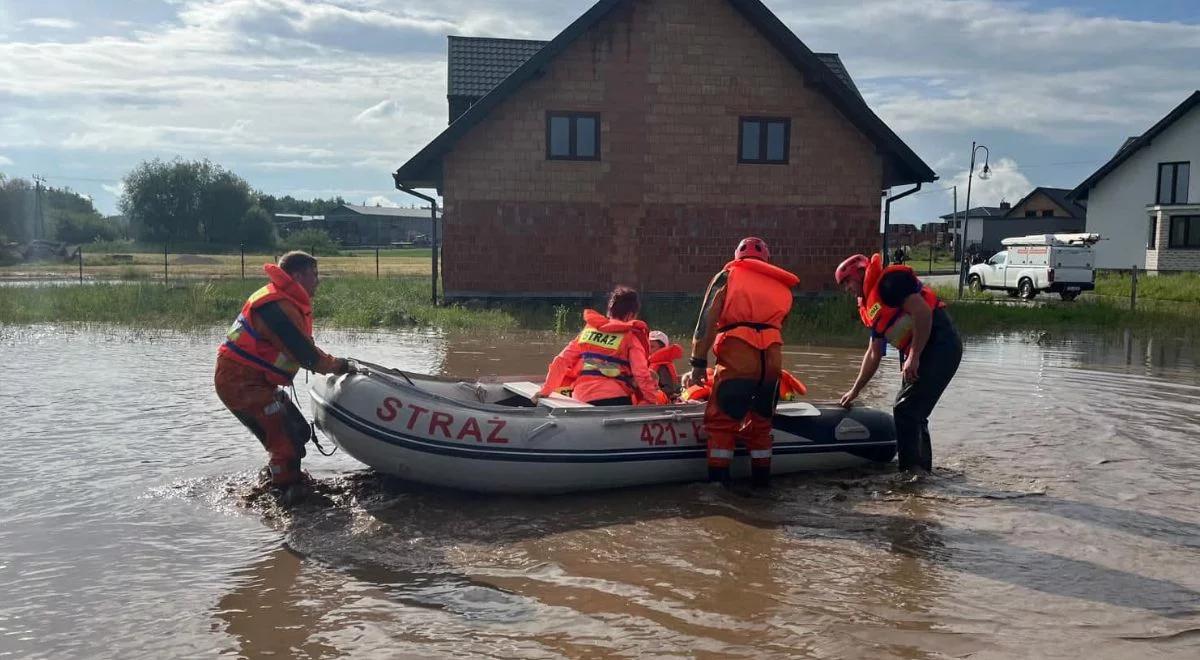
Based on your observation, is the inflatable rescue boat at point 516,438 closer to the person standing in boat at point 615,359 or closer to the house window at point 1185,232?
the person standing in boat at point 615,359

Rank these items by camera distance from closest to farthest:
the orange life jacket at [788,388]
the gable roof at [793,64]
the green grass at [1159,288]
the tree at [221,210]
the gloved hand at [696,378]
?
the gloved hand at [696,378] → the orange life jacket at [788,388] → the gable roof at [793,64] → the green grass at [1159,288] → the tree at [221,210]

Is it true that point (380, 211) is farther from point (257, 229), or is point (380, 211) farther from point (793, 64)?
point (793, 64)

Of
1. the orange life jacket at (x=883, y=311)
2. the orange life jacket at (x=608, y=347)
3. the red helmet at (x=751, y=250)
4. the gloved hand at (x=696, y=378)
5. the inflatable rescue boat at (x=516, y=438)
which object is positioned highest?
the red helmet at (x=751, y=250)

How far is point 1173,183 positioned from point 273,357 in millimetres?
40286

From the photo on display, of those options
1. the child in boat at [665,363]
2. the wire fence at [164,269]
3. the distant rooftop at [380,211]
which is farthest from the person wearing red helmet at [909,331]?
the distant rooftop at [380,211]

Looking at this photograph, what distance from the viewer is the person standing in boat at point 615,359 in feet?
23.7

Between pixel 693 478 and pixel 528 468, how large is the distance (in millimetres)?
1309

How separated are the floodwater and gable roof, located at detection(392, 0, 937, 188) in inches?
396

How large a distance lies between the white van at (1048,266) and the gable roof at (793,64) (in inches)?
400

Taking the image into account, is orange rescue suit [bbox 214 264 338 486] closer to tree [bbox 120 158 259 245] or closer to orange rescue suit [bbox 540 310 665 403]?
orange rescue suit [bbox 540 310 665 403]

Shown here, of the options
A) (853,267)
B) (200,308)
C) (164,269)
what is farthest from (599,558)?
(164,269)

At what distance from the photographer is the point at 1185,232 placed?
37.9 m

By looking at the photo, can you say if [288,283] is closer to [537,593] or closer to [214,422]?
[537,593]

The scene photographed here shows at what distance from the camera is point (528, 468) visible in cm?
664
